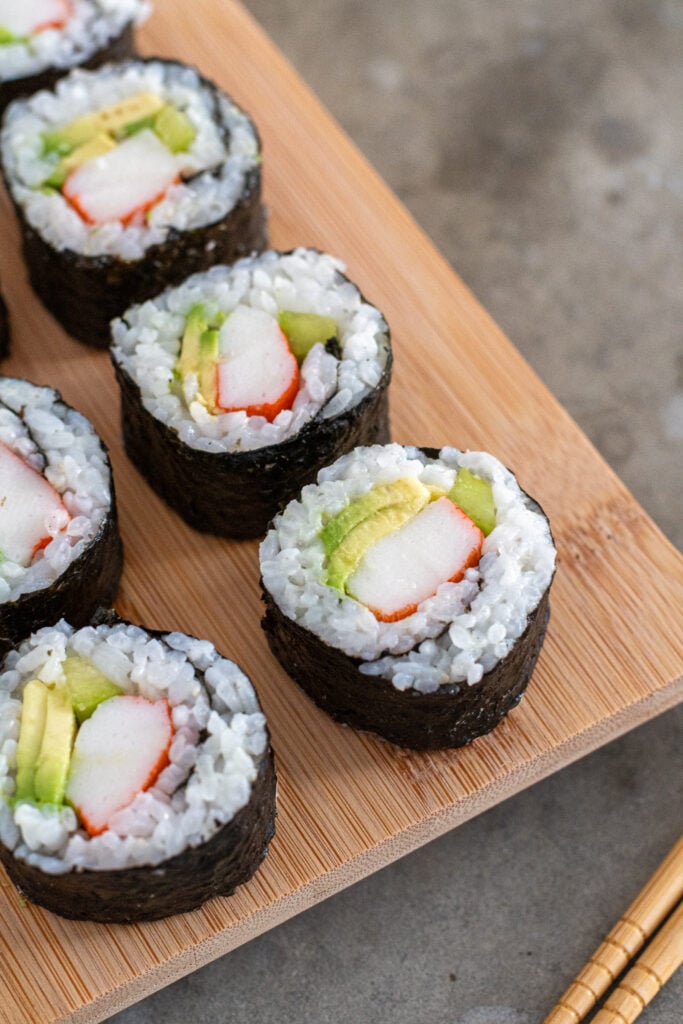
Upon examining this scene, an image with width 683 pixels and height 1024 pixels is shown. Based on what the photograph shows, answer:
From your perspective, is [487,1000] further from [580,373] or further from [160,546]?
[580,373]

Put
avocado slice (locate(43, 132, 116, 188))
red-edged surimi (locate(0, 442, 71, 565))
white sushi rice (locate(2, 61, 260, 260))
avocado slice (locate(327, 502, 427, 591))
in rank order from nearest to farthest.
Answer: avocado slice (locate(327, 502, 427, 591)), red-edged surimi (locate(0, 442, 71, 565)), white sushi rice (locate(2, 61, 260, 260)), avocado slice (locate(43, 132, 116, 188))

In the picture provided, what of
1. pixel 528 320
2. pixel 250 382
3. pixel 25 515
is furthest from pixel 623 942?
pixel 528 320

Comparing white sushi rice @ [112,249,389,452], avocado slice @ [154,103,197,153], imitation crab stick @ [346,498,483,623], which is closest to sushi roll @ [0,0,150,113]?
avocado slice @ [154,103,197,153]

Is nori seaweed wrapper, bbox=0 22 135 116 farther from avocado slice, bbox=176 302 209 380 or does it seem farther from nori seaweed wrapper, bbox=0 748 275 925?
nori seaweed wrapper, bbox=0 748 275 925

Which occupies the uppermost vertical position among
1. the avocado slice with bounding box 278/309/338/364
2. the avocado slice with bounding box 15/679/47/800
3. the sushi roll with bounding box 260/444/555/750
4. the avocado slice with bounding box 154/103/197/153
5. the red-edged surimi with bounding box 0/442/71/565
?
the avocado slice with bounding box 154/103/197/153

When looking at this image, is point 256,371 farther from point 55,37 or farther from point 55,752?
point 55,37

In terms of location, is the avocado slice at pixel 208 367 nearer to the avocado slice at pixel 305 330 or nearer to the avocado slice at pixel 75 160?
the avocado slice at pixel 305 330

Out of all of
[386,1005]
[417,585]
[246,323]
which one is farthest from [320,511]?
[386,1005]
